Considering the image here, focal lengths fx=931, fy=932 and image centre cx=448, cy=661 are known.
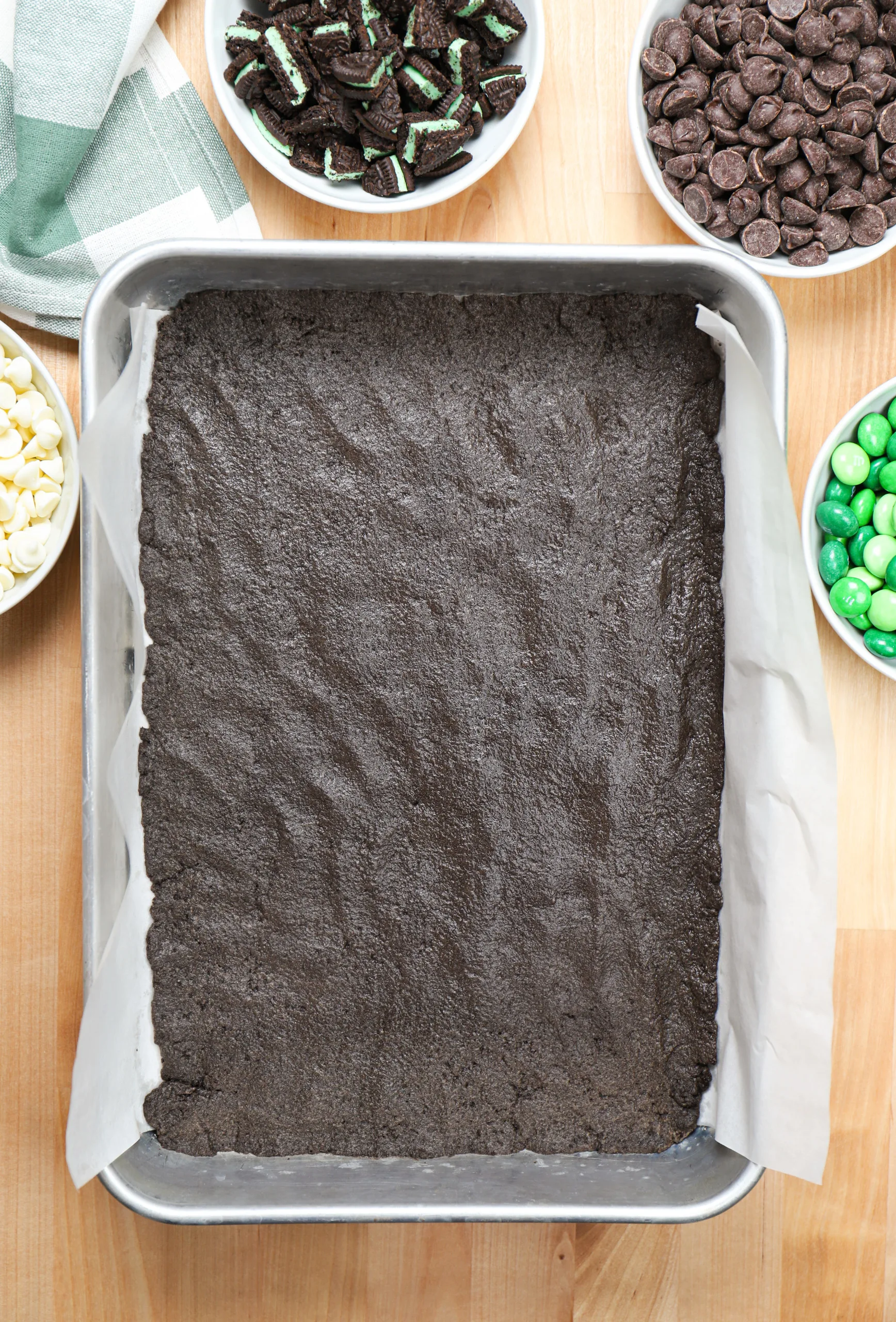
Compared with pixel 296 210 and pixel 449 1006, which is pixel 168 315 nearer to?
pixel 296 210

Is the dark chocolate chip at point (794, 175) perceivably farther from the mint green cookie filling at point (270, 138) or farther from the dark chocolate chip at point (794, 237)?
the mint green cookie filling at point (270, 138)

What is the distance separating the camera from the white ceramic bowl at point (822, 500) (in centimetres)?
105

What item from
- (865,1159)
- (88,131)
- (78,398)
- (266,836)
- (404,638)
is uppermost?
(88,131)

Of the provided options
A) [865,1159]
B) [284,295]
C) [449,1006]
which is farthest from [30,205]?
[865,1159]

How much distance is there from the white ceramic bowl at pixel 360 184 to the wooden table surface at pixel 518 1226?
0.21 feet

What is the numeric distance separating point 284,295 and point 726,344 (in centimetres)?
→ 47

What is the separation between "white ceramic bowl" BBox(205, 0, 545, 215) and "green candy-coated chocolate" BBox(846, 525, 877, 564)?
1.90ft

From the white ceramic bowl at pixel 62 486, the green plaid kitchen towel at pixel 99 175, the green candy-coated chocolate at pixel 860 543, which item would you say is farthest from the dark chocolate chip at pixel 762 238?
Result: the white ceramic bowl at pixel 62 486

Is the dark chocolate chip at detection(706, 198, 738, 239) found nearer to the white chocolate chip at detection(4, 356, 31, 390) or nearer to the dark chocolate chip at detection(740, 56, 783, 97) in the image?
the dark chocolate chip at detection(740, 56, 783, 97)

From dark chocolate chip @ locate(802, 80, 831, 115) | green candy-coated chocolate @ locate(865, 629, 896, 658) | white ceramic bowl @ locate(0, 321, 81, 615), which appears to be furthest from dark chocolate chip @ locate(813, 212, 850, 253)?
white ceramic bowl @ locate(0, 321, 81, 615)

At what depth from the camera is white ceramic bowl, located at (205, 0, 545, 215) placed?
1001mm

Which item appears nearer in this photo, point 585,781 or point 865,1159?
point 585,781

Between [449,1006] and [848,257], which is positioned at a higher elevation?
[848,257]

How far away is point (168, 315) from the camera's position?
1.01 metres
